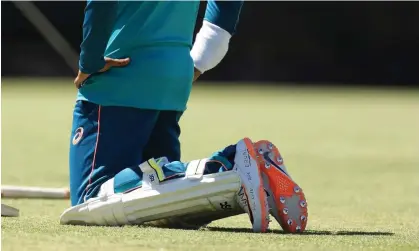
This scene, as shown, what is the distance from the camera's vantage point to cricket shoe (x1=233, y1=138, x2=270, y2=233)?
3820mm

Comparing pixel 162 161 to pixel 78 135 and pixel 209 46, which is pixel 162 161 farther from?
pixel 209 46

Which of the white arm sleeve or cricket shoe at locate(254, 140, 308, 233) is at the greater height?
the white arm sleeve

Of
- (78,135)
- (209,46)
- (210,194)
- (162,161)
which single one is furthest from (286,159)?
(210,194)

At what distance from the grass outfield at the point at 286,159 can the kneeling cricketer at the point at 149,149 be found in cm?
11

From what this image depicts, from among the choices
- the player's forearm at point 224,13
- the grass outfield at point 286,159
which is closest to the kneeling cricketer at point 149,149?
the grass outfield at point 286,159

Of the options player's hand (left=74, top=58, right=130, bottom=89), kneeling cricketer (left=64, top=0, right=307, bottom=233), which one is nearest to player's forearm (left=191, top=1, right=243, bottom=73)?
kneeling cricketer (left=64, top=0, right=307, bottom=233)

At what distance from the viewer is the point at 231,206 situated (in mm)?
3941

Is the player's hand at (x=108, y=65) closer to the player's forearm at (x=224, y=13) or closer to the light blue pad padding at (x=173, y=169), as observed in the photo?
the light blue pad padding at (x=173, y=169)

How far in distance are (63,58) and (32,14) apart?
123cm

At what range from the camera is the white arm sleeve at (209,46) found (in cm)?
459

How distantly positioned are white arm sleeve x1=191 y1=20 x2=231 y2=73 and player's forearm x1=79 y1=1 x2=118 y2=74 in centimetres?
69

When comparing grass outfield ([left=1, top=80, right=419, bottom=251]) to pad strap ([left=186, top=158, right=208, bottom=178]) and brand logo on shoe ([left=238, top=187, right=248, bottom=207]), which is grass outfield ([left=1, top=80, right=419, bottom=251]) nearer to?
brand logo on shoe ([left=238, top=187, right=248, bottom=207])

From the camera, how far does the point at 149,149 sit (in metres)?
4.36

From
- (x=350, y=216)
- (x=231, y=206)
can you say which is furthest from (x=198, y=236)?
(x=350, y=216)
